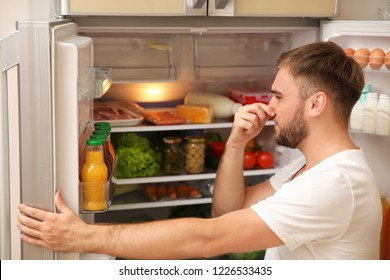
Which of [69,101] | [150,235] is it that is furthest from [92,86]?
[150,235]

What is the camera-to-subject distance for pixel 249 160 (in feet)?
8.31

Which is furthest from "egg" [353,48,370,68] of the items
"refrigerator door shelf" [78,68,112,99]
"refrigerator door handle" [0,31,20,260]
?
"refrigerator door handle" [0,31,20,260]

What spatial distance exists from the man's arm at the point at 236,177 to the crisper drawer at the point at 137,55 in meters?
0.56

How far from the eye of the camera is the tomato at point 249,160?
2529 mm

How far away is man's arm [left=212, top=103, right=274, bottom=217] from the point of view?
1849 mm

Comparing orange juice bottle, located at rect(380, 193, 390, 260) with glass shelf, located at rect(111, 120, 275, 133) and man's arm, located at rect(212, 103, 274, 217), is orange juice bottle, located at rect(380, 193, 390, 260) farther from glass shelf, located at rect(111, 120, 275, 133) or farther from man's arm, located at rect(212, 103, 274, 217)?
glass shelf, located at rect(111, 120, 275, 133)

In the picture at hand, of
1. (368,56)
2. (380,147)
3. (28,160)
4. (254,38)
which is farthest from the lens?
(254,38)

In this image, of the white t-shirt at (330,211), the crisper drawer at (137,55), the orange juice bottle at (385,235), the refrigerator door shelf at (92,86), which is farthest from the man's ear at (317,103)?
the crisper drawer at (137,55)

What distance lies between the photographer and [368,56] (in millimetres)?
2084

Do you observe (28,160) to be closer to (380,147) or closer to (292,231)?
(292,231)

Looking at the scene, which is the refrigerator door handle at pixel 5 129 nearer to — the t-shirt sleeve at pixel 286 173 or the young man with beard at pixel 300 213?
the young man with beard at pixel 300 213

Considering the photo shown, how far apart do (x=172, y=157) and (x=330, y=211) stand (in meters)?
1.07

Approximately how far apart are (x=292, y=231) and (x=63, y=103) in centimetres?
63
